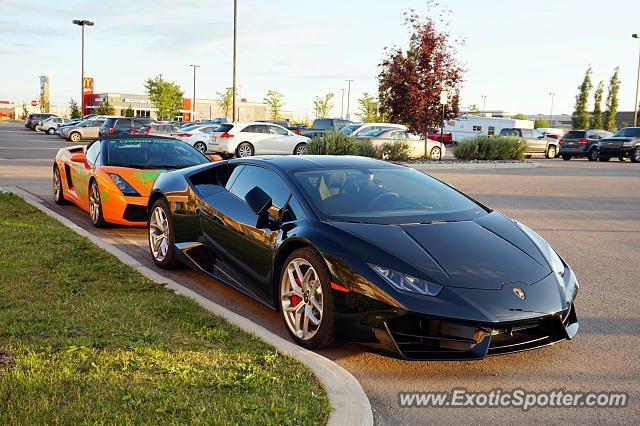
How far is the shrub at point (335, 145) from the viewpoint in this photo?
2145cm

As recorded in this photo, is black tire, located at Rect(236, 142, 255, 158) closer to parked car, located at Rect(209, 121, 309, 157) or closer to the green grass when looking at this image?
parked car, located at Rect(209, 121, 309, 157)

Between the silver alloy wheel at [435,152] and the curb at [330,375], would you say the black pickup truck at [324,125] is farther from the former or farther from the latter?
the curb at [330,375]

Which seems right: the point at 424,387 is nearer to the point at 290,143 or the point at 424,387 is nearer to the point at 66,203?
the point at 66,203

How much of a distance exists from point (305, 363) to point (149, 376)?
0.94 meters

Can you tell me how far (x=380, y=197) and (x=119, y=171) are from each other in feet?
15.5

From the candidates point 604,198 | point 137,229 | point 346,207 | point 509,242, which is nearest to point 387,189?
point 346,207

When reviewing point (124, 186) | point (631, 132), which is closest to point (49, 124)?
point (631, 132)

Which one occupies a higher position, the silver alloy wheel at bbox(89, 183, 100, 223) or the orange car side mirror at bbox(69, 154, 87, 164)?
the orange car side mirror at bbox(69, 154, 87, 164)

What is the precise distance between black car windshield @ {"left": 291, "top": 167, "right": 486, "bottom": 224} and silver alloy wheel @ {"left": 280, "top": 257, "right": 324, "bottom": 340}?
0.45 m

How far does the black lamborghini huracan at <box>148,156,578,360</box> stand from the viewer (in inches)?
147

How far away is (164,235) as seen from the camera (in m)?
6.48

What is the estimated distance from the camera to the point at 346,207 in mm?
4781

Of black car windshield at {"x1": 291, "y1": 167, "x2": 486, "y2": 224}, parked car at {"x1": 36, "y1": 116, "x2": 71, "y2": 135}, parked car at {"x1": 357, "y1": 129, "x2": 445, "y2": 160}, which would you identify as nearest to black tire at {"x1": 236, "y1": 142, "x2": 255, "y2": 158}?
parked car at {"x1": 357, "y1": 129, "x2": 445, "y2": 160}

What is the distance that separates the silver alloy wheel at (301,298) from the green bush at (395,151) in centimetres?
1916
